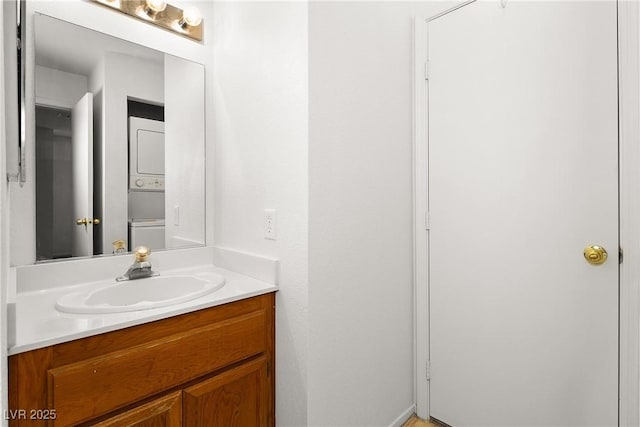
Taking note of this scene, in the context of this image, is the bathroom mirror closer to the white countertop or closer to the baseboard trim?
the white countertop

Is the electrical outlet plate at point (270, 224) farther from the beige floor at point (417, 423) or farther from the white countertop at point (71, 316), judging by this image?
the beige floor at point (417, 423)

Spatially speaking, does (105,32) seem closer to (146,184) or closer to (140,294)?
(146,184)

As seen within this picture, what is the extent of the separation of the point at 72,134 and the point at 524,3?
1.93m

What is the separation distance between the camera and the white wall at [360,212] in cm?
135

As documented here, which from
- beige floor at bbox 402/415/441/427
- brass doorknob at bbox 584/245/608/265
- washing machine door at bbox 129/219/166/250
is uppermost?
washing machine door at bbox 129/219/166/250

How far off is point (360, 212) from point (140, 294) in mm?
997

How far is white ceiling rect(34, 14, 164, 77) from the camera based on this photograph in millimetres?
1358

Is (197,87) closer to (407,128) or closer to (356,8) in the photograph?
(356,8)

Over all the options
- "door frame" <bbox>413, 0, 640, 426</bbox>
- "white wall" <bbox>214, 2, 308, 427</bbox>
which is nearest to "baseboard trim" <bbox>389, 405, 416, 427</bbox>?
"white wall" <bbox>214, 2, 308, 427</bbox>

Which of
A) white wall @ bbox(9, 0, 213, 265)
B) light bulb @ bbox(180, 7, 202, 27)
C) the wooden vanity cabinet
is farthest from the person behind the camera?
light bulb @ bbox(180, 7, 202, 27)

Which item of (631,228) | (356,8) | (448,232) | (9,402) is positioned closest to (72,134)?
(9,402)

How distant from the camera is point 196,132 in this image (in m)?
1.80

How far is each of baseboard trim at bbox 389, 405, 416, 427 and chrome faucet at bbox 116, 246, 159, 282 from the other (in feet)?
4.49

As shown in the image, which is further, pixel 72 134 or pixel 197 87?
pixel 197 87
